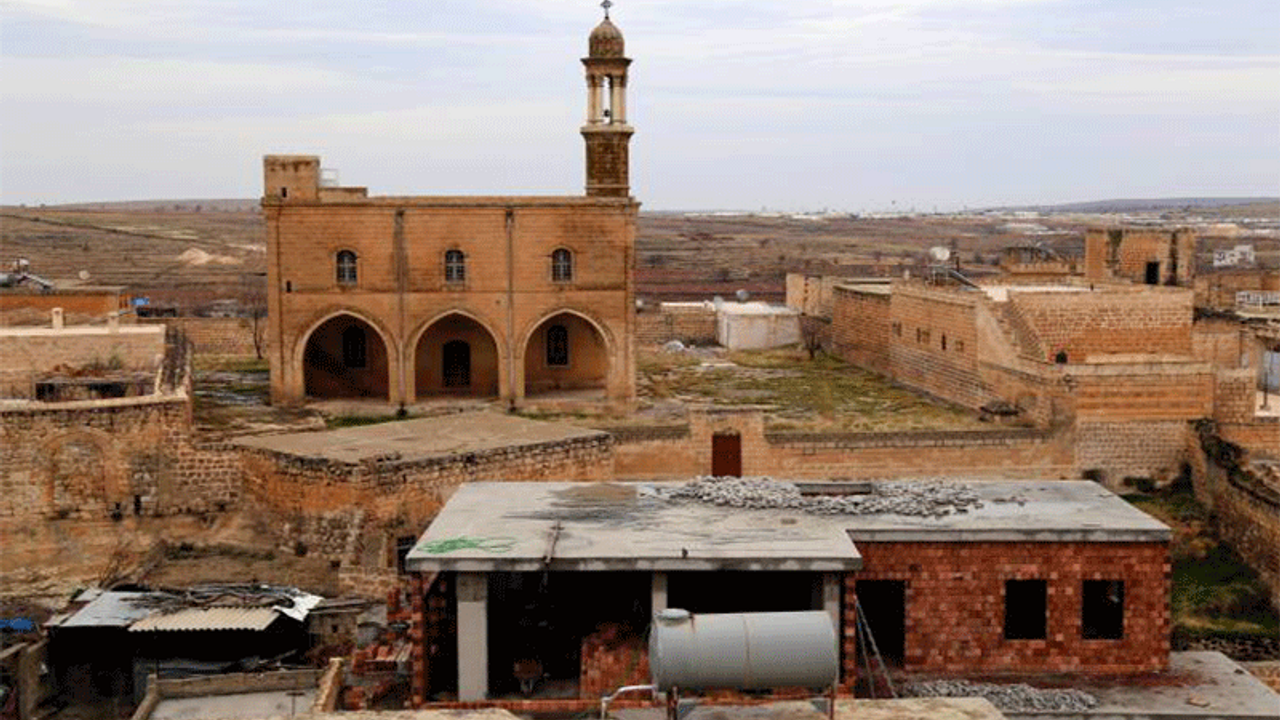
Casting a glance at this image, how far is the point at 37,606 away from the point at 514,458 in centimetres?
767

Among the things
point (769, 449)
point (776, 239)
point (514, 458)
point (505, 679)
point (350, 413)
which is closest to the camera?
point (505, 679)

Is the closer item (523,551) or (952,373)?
(523,551)

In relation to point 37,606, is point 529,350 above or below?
above

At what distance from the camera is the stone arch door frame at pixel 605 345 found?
30594 mm

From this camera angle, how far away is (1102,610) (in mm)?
13984

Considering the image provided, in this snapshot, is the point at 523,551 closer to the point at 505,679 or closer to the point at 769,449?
the point at 505,679

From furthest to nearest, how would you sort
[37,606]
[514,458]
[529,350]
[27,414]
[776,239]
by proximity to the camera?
[776,239] → [529,350] → [514,458] → [27,414] → [37,606]

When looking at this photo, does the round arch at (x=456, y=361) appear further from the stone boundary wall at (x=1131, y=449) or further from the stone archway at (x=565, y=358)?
the stone boundary wall at (x=1131, y=449)

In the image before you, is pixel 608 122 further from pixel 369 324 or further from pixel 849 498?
pixel 849 498

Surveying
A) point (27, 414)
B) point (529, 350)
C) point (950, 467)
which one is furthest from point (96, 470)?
point (950, 467)

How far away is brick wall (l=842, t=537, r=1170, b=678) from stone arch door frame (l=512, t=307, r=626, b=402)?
1751 centimetres

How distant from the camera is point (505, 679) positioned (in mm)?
A: 12703

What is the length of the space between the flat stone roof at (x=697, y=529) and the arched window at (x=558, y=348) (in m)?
17.0

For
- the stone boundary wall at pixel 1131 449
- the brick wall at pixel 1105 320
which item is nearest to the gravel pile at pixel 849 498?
the stone boundary wall at pixel 1131 449
